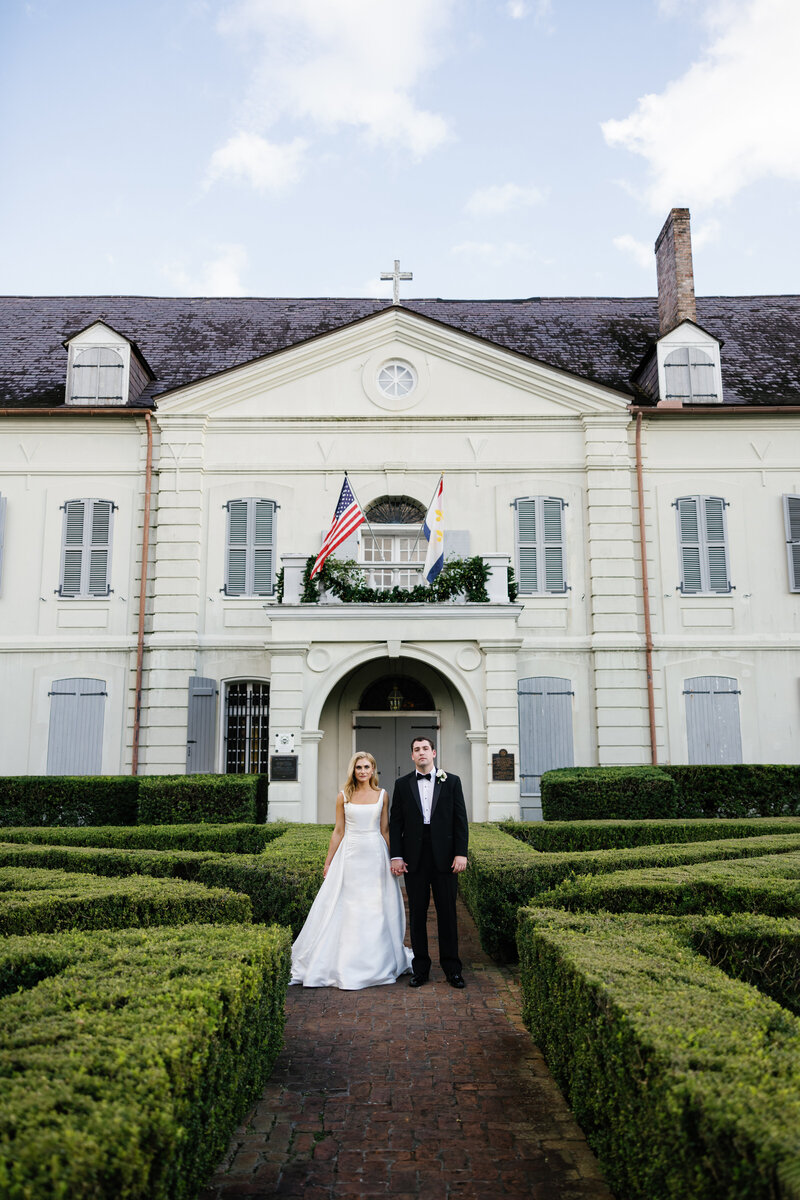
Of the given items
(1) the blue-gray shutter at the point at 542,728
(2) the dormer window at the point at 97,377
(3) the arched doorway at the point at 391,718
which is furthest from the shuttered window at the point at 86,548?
(1) the blue-gray shutter at the point at 542,728

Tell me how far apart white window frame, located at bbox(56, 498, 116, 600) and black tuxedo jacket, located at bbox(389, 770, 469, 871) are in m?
12.2

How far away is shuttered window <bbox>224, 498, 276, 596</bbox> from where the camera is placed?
59.9 ft

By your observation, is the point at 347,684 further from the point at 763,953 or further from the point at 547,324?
the point at 763,953

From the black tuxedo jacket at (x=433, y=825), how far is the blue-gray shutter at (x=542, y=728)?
10.1 m

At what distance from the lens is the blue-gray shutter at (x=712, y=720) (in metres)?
17.7

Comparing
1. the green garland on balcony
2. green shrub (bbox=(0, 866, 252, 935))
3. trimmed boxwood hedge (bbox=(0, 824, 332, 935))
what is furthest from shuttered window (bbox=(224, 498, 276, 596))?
green shrub (bbox=(0, 866, 252, 935))

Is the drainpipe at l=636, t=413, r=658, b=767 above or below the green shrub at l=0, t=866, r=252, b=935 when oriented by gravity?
above

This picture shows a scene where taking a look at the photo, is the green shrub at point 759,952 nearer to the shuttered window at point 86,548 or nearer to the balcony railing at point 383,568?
the balcony railing at point 383,568

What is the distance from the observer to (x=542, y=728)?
17.8 m

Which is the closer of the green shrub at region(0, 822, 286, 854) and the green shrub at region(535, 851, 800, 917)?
the green shrub at region(535, 851, 800, 917)

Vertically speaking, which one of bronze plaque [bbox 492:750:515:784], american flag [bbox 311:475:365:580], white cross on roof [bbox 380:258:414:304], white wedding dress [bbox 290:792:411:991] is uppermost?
white cross on roof [bbox 380:258:414:304]

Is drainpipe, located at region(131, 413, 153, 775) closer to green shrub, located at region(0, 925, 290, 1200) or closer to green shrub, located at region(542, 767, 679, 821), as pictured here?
green shrub, located at region(542, 767, 679, 821)

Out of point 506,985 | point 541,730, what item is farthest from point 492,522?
point 506,985

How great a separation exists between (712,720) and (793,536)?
3.99m
